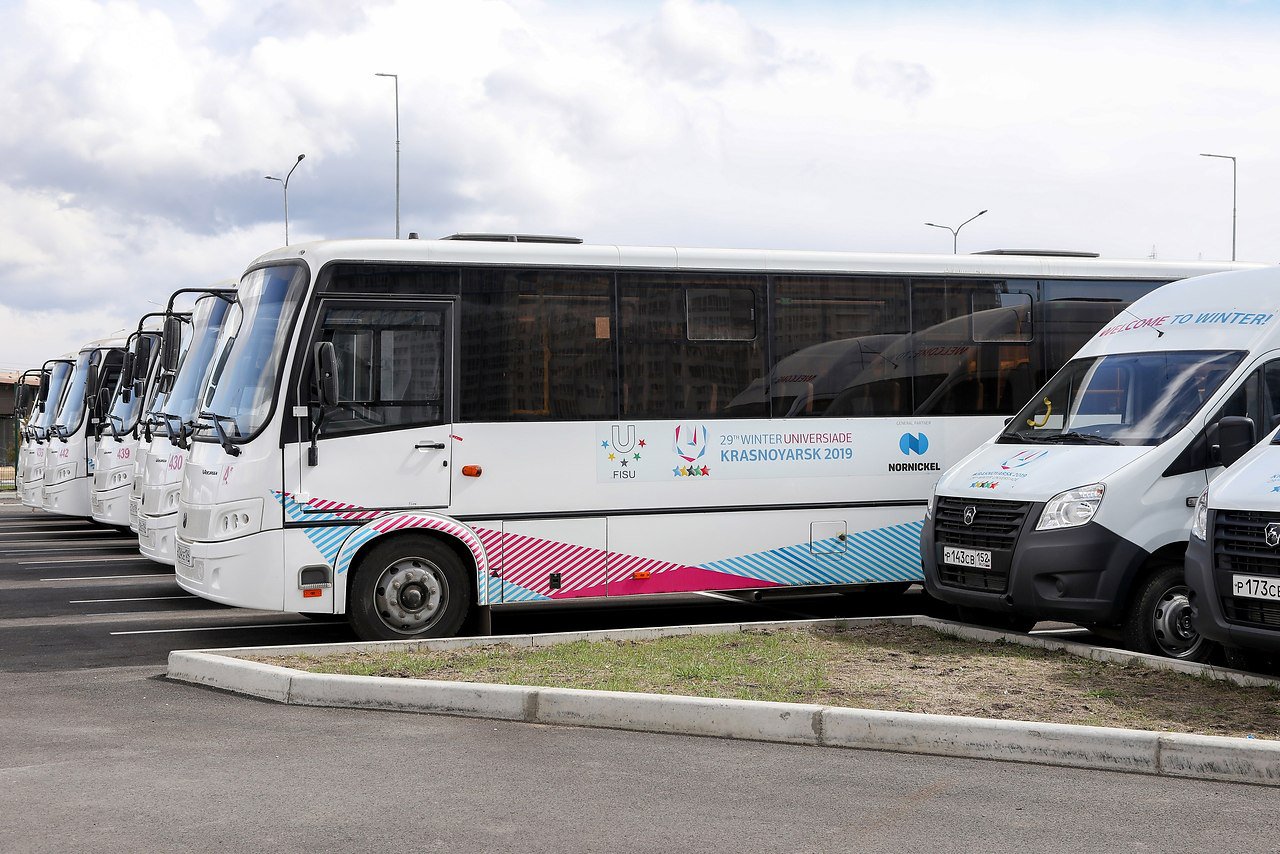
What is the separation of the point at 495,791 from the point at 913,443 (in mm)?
6803

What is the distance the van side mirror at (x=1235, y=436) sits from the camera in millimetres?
9695

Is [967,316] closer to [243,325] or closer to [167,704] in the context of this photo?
[243,325]

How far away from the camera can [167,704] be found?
8930 mm

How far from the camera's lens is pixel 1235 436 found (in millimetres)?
9703

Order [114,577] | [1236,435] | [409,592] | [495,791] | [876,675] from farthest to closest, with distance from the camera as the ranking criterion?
[114,577], [409,592], [1236,435], [876,675], [495,791]

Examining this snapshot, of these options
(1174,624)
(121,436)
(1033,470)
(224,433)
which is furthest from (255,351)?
(121,436)

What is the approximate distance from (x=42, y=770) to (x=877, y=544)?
7241 mm

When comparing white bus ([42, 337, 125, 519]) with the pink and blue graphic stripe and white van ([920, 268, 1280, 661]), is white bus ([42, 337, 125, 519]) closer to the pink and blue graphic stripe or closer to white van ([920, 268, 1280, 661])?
the pink and blue graphic stripe

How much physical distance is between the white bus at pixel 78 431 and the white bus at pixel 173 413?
5.34 meters

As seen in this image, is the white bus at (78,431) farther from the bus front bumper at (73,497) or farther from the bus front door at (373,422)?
the bus front door at (373,422)

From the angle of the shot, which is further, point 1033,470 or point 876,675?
point 1033,470

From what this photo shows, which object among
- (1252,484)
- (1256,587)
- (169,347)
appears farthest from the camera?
(169,347)

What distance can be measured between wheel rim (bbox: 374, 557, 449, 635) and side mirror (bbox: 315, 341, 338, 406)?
134 centimetres

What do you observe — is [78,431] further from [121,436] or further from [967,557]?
[967,557]
